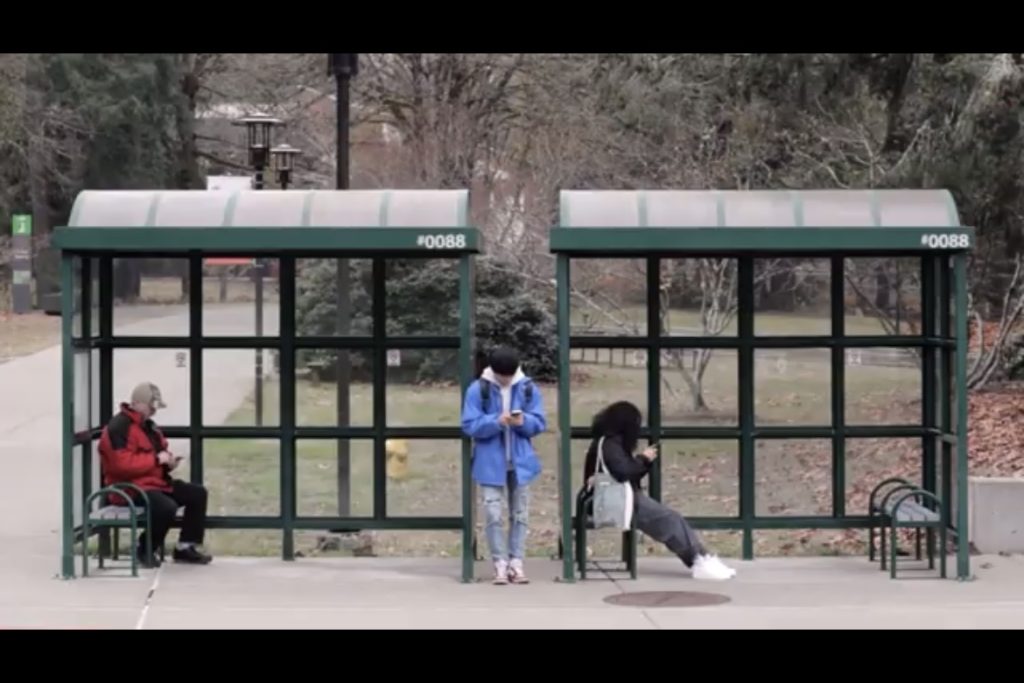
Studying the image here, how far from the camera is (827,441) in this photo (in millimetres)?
11758

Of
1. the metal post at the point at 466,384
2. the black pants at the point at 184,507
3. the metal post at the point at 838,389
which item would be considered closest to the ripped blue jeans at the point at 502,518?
the metal post at the point at 466,384

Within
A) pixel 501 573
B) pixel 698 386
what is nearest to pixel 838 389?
pixel 698 386

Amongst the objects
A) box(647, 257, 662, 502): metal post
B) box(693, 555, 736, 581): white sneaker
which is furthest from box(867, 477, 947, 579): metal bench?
box(647, 257, 662, 502): metal post

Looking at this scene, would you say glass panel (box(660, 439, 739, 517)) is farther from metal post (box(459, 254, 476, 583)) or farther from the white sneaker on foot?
metal post (box(459, 254, 476, 583))

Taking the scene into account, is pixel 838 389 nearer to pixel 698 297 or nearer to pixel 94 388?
pixel 698 297

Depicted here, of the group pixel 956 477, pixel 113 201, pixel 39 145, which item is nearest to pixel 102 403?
pixel 113 201

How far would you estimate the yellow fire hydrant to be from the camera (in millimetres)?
11586

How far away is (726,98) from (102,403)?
11.7 m

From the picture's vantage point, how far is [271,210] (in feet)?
35.4

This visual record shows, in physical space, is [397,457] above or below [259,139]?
below

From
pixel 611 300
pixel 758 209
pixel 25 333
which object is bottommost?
pixel 611 300

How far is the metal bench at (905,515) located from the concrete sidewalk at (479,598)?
21 cm

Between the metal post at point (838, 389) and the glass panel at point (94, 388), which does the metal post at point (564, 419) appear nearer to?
the metal post at point (838, 389)

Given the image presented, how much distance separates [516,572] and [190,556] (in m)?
2.47
